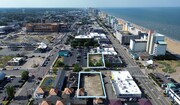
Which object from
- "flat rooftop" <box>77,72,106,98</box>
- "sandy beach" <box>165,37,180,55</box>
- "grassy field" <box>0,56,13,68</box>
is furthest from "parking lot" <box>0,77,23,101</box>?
"sandy beach" <box>165,37,180,55</box>

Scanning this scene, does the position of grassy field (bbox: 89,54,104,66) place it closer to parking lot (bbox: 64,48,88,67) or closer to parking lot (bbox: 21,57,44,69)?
parking lot (bbox: 64,48,88,67)

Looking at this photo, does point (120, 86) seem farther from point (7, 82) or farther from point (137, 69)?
point (7, 82)

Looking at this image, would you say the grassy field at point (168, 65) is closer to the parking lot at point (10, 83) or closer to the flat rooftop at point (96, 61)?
the flat rooftop at point (96, 61)

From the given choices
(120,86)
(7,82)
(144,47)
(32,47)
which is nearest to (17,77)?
(7,82)

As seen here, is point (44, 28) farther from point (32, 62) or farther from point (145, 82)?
point (145, 82)

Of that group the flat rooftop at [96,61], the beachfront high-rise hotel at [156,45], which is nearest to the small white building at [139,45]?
the beachfront high-rise hotel at [156,45]

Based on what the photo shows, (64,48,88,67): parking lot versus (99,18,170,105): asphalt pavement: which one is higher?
(64,48,88,67): parking lot
